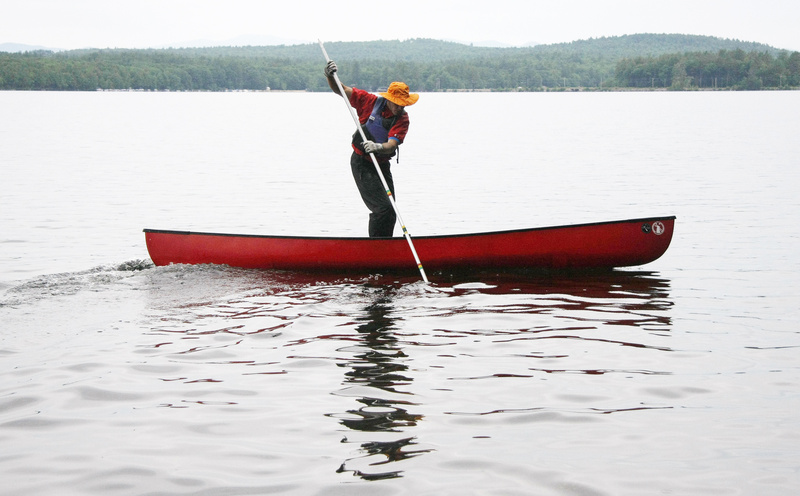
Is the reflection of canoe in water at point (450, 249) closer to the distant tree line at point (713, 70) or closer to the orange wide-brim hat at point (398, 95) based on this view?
the orange wide-brim hat at point (398, 95)

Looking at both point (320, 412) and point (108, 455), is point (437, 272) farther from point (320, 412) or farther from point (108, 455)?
point (108, 455)

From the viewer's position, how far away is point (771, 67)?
170 m

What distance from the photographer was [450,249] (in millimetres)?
9516

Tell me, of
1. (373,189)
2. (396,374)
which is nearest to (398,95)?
(373,189)

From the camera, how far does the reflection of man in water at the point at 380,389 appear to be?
4.58 metres

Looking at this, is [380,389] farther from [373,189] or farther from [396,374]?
[373,189]

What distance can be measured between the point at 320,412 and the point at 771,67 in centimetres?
18410

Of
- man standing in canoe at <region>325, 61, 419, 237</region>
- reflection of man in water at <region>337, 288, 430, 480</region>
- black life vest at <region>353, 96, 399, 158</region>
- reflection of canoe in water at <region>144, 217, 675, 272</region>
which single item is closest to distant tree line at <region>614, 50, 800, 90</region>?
reflection of canoe in water at <region>144, 217, 675, 272</region>

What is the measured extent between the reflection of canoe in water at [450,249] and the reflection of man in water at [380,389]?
5.56 feet

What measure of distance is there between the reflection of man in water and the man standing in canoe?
2.19 metres

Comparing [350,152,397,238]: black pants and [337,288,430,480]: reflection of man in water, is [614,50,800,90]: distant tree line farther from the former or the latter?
[337,288,430,480]: reflection of man in water

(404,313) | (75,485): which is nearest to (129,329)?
(404,313)

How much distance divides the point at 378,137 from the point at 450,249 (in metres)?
1.47

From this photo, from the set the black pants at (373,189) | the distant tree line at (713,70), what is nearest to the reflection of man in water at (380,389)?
the black pants at (373,189)
